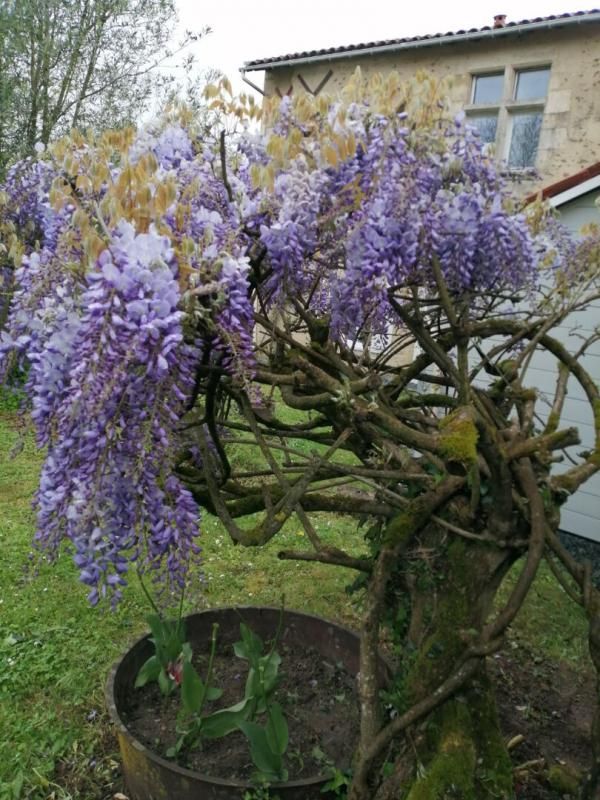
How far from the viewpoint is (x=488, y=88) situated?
10.7m

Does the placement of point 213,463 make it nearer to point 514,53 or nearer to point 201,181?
point 201,181

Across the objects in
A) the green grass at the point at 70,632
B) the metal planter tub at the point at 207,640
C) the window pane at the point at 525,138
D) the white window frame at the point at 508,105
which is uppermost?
the white window frame at the point at 508,105

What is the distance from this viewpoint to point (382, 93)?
203 cm

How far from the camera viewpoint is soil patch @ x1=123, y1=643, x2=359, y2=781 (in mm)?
2619

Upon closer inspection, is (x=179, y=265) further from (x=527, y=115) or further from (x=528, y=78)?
(x=528, y=78)

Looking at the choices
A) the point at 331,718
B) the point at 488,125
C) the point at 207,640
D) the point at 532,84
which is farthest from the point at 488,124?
the point at 331,718

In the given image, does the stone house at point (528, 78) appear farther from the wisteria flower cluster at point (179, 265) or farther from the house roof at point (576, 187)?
the wisteria flower cluster at point (179, 265)

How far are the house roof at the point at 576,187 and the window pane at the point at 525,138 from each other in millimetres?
5320

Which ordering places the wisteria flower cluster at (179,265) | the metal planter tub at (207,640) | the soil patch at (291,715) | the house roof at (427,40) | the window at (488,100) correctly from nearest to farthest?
the wisteria flower cluster at (179,265)
the metal planter tub at (207,640)
the soil patch at (291,715)
the house roof at (427,40)
the window at (488,100)

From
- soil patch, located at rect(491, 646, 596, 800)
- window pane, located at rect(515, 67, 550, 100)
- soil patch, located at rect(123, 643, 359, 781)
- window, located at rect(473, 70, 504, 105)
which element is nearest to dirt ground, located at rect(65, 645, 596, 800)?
soil patch, located at rect(491, 646, 596, 800)

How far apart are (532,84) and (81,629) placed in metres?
9.68

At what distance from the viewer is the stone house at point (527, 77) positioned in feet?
31.4

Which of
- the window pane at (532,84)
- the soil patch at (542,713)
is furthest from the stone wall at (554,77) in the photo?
the soil patch at (542,713)

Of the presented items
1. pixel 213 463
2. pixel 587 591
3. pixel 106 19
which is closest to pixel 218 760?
pixel 213 463
